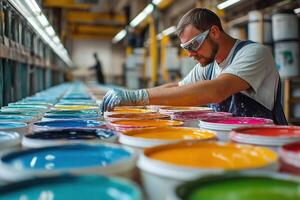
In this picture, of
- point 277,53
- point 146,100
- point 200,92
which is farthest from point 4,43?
point 277,53

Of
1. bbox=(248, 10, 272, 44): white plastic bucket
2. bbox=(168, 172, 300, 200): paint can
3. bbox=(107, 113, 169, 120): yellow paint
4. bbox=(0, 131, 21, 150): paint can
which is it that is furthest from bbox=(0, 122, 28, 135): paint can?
bbox=(248, 10, 272, 44): white plastic bucket

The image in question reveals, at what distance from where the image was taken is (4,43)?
113 inches

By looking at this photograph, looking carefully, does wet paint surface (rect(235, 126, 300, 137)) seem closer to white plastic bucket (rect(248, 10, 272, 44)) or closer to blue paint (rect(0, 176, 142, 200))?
blue paint (rect(0, 176, 142, 200))

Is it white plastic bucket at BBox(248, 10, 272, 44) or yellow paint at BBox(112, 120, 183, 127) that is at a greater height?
white plastic bucket at BBox(248, 10, 272, 44)

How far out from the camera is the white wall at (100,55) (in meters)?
18.0

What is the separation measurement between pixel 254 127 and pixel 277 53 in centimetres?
372

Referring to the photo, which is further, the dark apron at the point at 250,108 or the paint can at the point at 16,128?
the dark apron at the point at 250,108

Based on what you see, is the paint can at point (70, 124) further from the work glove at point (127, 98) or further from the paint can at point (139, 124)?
the work glove at point (127, 98)

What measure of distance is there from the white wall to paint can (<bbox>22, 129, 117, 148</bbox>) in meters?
16.9

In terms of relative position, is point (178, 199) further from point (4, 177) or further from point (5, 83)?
point (5, 83)

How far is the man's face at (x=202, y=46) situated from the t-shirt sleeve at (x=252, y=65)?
0.71 feet

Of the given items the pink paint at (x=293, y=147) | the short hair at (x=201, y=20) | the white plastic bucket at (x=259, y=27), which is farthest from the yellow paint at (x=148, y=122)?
the white plastic bucket at (x=259, y=27)

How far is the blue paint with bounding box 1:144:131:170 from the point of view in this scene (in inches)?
35.6

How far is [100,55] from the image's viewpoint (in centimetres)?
1816
